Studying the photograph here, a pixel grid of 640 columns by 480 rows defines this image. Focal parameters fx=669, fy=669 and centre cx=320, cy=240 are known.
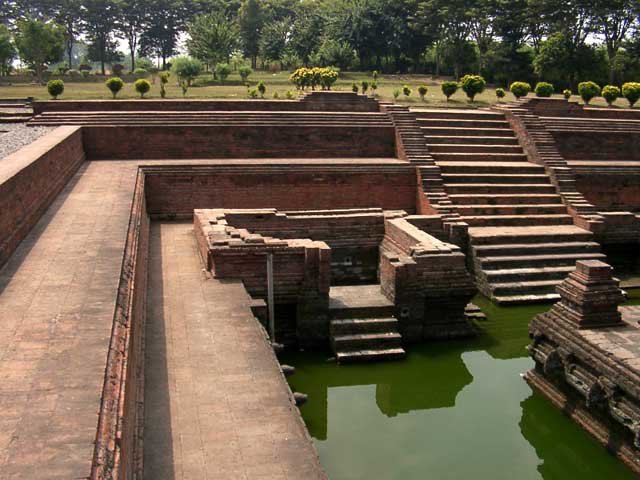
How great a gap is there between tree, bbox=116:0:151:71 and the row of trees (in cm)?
7

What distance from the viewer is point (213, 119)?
41.9 feet

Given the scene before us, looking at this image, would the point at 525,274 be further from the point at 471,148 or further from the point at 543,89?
the point at 543,89

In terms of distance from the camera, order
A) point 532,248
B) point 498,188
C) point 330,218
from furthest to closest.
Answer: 1. point 498,188
2. point 532,248
3. point 330,218

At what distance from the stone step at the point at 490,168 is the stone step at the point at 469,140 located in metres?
0.87

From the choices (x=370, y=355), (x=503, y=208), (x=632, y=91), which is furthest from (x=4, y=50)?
(x=370, y=355)

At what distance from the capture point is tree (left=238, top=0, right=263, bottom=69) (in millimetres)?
40219

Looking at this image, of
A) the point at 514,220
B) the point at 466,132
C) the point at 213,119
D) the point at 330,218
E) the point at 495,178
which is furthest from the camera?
the point at 466,132

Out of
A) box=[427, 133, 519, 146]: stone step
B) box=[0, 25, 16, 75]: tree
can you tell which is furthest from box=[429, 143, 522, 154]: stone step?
box=[0, 25, 16, 75]: tree

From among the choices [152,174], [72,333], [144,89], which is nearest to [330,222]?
[152,174]

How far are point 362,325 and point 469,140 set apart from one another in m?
6.88

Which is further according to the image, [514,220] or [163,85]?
[163,85]

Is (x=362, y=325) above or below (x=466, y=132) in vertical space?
below

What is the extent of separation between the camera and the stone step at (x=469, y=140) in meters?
13.1

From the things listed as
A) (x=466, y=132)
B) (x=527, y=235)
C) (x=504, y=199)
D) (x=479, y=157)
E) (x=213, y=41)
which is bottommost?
(x=527, y=235)
